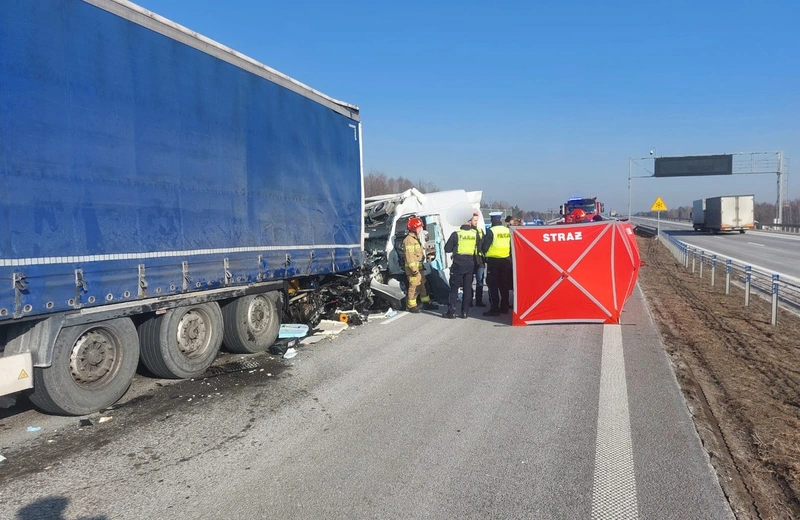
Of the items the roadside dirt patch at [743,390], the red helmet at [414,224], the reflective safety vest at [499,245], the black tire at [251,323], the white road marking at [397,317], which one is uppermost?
the red helmet at [414,224]

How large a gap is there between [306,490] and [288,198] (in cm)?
494

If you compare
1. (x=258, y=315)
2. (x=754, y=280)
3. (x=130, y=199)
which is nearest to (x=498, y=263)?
(x=258, y=315)

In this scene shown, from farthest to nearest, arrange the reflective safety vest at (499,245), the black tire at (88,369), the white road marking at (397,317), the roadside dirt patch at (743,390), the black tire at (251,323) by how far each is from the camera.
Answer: the reflective safety vest at (499,245) → the white road marking at (397,317) → the black tire at (251,323) → the black tire at (88,369) → the roadside dirt patch at (743,390)

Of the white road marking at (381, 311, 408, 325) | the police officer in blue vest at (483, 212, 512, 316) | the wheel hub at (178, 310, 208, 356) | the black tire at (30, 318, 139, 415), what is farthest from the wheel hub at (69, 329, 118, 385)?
the police officer in blue vest at (483, 212, 512, 316)

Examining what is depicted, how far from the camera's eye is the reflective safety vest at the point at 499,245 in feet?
33.4

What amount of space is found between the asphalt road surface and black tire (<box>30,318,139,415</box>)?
0.65ft

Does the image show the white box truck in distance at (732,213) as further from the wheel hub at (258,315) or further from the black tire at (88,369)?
the black tire at (88,369)

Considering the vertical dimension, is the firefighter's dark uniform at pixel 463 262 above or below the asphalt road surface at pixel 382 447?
above

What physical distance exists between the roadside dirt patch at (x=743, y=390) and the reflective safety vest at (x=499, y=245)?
2.76 meters

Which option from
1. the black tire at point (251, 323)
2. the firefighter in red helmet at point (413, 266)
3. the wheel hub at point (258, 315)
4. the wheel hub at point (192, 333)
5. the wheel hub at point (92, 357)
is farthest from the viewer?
the firefighter in red helmet at point (413, 266)

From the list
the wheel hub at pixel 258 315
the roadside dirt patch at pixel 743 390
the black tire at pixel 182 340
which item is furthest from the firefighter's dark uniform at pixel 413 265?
the black tire at pixel 182 340

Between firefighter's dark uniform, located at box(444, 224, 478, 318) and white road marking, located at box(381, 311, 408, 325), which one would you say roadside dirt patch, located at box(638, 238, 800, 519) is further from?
white road marking, located at box(381, 311, 408, 325)

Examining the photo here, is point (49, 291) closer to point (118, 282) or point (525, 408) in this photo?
point (118, 282)

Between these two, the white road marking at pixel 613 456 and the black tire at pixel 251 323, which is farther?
the black tire at pixel 251 323
